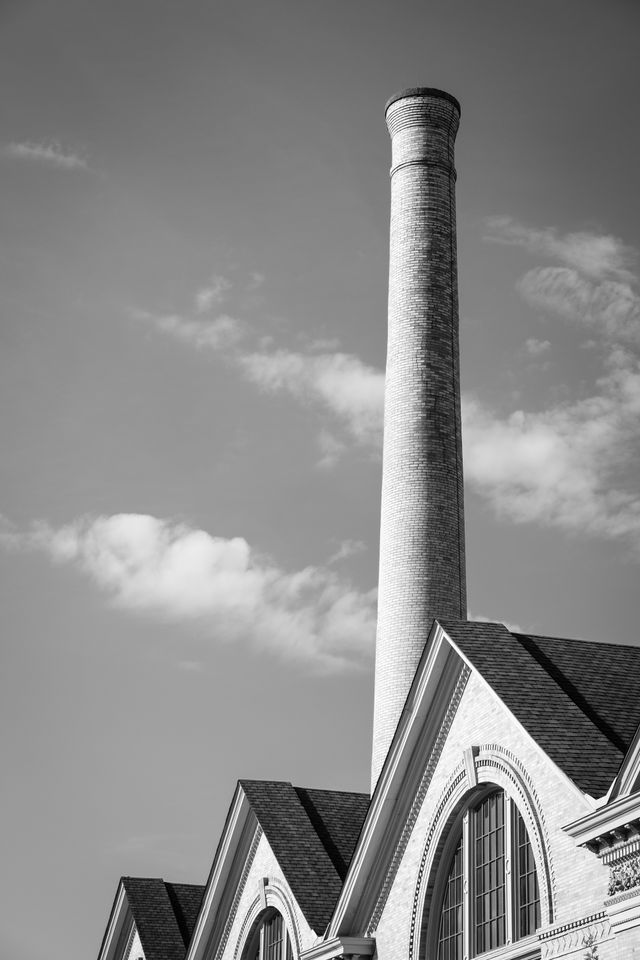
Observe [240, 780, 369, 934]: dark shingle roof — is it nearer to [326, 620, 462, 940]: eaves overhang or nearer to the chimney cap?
[326, 620, 462, 940]: eaves overhang

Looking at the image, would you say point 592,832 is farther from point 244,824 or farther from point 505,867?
point 244,824

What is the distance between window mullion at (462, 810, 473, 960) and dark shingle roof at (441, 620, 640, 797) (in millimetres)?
2382

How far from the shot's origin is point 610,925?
18.2 m

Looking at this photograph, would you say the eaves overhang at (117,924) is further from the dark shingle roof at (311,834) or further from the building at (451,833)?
the dark shingle roof at (311,834)

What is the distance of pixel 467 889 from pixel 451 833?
1119mm

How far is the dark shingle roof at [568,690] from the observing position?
20141mm

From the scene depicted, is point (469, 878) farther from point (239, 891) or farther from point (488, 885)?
point (239, 891)

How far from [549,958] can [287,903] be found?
9273 mm

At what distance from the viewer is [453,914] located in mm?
22828

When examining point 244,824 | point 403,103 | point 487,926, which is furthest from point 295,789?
point 403,103

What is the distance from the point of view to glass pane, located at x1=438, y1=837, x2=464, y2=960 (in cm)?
2259

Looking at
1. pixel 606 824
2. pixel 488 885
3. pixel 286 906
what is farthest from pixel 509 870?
pixel 286 906

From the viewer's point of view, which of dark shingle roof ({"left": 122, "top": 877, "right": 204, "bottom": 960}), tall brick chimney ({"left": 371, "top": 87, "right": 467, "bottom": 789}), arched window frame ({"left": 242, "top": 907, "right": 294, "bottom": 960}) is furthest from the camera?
tall brick chimney ({"left": 371, "top": 87, "right": 467, "bottom": 789})

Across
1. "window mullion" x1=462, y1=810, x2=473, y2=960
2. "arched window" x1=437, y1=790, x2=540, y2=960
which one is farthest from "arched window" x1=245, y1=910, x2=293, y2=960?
"window mullion" x1=462, y1=810, x2=473, y2=960
